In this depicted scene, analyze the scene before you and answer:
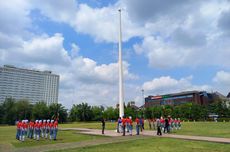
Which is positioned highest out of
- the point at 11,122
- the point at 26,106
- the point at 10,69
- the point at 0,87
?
the point at 10,69

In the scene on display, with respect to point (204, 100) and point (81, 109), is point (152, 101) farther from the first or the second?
point (81, 109)

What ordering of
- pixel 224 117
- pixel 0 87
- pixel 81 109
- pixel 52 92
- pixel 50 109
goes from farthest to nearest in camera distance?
pixel 52 92 < pixel 0 87 < pixel 81 109 < pixel 50 109 < pixel 224 117

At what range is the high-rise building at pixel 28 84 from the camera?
5221 inches

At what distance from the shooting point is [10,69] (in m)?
136

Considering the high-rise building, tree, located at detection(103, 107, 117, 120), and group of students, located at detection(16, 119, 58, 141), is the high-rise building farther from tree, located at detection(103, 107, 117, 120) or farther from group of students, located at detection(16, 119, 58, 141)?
group of students, located at detection(16, 119, 58, 141)

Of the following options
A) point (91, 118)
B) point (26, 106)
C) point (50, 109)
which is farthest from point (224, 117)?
point (26, 106)

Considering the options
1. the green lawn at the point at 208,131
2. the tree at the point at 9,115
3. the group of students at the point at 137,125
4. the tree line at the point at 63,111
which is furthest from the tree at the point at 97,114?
the group of students at the point at 137,125

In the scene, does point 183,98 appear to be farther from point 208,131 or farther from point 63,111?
point 208,131

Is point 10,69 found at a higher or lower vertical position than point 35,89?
higher

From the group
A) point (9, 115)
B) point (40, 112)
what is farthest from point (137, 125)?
point (9, 115)

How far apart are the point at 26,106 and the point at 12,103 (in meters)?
6.29

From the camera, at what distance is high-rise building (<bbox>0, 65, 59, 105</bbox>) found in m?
133

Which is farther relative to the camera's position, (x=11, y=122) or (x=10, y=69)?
(x=10, y=69)

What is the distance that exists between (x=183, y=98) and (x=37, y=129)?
147 m
